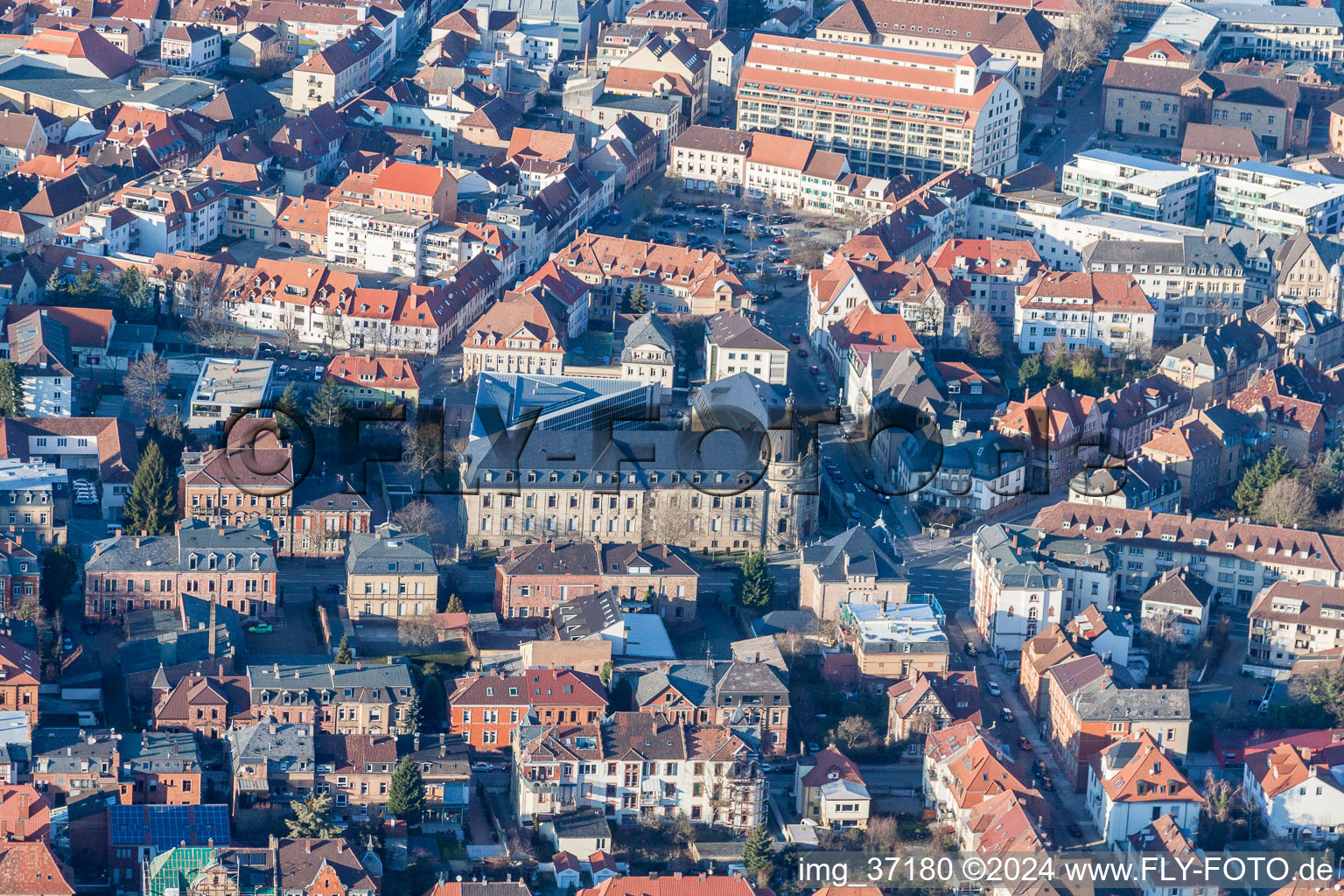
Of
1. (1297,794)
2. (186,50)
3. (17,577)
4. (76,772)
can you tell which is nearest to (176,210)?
(186,50)

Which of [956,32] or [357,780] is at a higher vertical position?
[956,32]

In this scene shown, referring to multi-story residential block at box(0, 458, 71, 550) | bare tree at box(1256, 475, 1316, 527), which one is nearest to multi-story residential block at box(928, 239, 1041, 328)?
bare tree at box(1256, 475, 1316, 527)

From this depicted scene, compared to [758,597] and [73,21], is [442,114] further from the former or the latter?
[758,597]

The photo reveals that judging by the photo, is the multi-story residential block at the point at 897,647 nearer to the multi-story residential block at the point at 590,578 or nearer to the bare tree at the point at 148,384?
the multi-story residential block at the point at 590,578

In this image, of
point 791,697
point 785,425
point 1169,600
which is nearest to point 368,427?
point 785,425

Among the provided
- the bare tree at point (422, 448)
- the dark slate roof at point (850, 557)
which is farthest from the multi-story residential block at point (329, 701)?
the bare tree at point (422, 448)

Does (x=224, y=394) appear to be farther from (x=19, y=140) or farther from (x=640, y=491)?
(x=19, y=140)

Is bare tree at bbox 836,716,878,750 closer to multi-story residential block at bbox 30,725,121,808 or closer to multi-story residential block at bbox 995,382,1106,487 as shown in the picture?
multi-story residential block at bbox 995,382,1106,487
